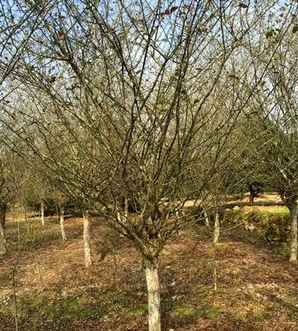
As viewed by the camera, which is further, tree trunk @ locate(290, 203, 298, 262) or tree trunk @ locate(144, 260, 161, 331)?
tree trunk @ locate(290, 203, 298, 262)

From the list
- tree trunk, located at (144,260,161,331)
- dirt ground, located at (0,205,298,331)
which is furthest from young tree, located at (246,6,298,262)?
tree trunk, located at (144,260,161,331)

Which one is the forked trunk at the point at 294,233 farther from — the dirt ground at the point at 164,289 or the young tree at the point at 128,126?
Answer: the young tree at the point at 128,126

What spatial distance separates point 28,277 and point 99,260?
2.31 metres

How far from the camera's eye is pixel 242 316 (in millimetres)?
8070

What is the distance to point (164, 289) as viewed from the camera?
1020 centimetres

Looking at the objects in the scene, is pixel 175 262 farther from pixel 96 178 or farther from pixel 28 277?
pixel 96 178

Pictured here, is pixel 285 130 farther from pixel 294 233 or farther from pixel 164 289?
pixel 164 289

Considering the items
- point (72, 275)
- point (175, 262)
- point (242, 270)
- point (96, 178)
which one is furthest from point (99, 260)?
point (96, 178)

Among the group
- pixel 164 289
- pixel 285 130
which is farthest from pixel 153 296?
pixel 285 130

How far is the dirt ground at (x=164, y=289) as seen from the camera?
27.0 feet

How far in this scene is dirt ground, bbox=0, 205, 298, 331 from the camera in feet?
27.0

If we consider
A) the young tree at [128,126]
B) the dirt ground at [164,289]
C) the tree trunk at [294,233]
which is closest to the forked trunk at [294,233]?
the tree trunk at [294,233]

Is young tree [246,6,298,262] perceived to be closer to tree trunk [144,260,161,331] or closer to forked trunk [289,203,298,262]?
forked trunk [289,203,298,262]

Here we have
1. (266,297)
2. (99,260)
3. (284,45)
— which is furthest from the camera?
(99,260)
